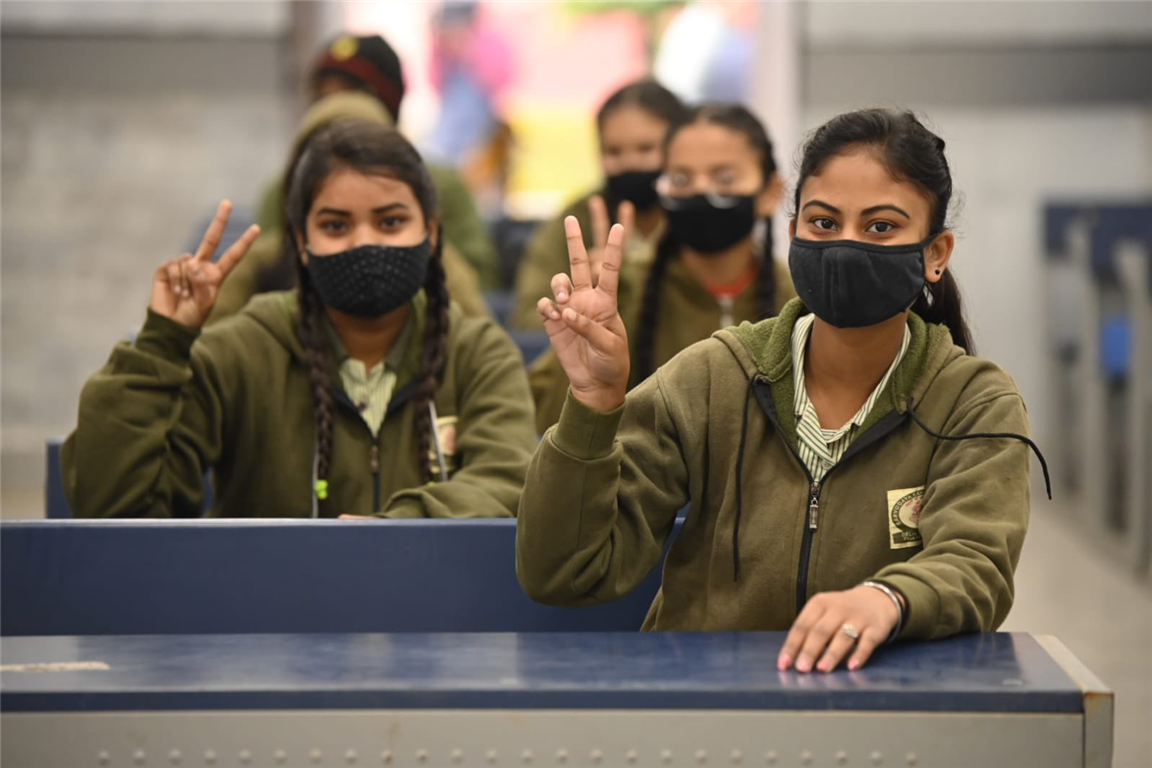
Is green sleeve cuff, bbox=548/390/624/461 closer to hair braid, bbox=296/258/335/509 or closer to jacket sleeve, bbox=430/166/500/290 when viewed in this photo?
hair braid, bbox=296/258/335/509

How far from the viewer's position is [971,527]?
162 cm

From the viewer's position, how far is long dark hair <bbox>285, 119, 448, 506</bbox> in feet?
8.02

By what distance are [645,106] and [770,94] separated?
95.0 inches

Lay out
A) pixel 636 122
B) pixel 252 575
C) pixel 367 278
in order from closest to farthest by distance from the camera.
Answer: pixel 252 575
pixel 367 278
pixel 636 122

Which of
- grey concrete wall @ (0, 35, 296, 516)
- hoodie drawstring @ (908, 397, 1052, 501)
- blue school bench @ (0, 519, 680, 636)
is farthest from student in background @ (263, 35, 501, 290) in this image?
hoodie drawstring @ (908, 397, 1052, 501)

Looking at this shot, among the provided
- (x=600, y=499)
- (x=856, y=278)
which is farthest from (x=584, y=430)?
(x=856, y=278)

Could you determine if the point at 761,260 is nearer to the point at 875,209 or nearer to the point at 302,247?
the point at 302,247

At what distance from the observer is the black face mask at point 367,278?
2432 mm

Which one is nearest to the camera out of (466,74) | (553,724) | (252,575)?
(553,724)

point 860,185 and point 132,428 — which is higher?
point 860,185

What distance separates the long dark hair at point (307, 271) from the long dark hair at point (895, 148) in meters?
0.87

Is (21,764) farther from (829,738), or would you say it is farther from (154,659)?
(829,738)

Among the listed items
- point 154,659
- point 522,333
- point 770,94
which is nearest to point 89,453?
point 154,659

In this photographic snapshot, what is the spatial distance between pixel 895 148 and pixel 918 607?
22.3 inches
